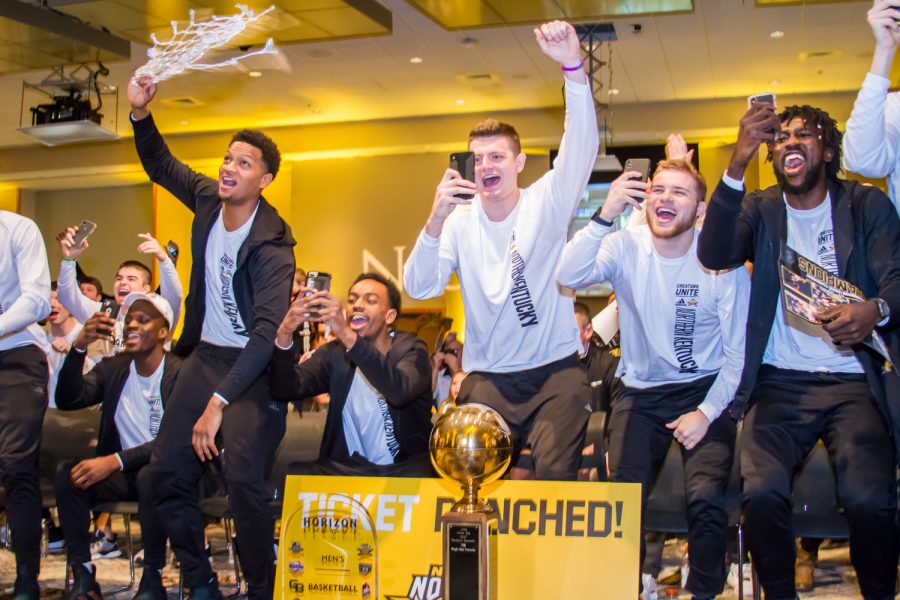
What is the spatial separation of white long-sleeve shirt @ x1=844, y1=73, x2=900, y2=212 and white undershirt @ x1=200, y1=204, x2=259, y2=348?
2.80 m

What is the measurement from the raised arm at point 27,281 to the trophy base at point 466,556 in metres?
2.87

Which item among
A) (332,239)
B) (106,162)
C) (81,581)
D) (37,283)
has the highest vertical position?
(106,162)

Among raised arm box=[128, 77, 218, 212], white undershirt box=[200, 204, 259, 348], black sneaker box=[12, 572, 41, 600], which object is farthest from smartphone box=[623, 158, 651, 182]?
black sneaker box=[12, 572, 41, 600]

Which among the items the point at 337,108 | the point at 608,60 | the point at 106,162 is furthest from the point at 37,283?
the point at 106,162

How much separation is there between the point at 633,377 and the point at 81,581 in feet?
9.97

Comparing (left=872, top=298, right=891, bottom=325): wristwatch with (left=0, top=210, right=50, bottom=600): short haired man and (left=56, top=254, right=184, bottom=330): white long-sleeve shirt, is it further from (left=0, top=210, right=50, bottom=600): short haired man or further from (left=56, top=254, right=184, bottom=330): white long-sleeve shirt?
(left=56, top=254, right=184, bottom=330): white long-sleeve shirt

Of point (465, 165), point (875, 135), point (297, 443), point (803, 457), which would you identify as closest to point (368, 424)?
point (297, 443)

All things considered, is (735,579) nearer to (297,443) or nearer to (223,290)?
(297,443)

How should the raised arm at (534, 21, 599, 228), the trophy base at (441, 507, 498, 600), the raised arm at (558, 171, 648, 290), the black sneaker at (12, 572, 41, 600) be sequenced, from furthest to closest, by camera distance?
1. the black sneaker at (12, 572, 41, 600)
2. the raised arm at (558, 171, 648, 290)
3. the raised arm at (534, 21, 599, 228)
4. the trophy base at (441, 507, 498, 600)

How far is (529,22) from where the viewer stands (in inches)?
431

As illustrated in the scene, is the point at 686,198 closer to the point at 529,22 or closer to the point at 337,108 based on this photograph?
the point at 529,22

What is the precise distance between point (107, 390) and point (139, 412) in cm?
23

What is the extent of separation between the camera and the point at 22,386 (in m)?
5.10

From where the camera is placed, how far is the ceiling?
1158 cm
